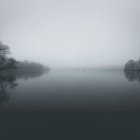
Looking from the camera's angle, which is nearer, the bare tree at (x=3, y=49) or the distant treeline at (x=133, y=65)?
the bare tree at (x=3, y=49)

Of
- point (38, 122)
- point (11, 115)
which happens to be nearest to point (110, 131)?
point (38, 122)

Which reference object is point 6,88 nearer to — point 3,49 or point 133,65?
point 3,49

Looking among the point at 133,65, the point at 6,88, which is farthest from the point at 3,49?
→ the point at 133,65

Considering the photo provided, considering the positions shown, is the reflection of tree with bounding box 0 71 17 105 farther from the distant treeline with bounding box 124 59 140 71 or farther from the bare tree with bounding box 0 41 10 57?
the distant treeline with bounding box 124 59 140 71

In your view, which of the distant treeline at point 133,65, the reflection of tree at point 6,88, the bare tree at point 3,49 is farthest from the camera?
the distant treeline at point 133,65

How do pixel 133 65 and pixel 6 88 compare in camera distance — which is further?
pixel 133 65

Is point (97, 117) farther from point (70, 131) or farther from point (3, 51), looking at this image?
point (3, 51)

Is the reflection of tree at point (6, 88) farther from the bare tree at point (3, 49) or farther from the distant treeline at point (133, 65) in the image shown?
the distant treeline at point (133, 65)

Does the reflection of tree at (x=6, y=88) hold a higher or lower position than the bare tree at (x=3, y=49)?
lower

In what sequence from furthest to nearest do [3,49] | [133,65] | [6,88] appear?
[133,65] → [3,49] → [6,88]

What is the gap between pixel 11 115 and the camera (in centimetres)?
1245

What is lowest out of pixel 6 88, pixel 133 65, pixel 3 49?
pixel 6 88

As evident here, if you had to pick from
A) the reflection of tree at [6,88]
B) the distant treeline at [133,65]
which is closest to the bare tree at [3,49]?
the reflection of tree at [6,88]

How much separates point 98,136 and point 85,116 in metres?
4.04
